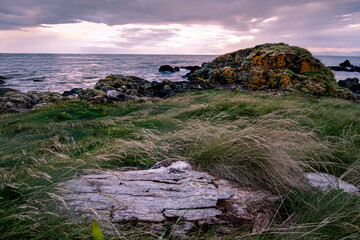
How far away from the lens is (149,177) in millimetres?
1858

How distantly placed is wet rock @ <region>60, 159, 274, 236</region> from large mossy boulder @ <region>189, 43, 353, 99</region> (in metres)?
9.73

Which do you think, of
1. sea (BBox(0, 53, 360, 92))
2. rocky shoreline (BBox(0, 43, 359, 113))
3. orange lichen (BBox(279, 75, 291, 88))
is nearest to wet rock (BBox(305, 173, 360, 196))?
rocky shoreline (BBox(0, 43, 359, 113))

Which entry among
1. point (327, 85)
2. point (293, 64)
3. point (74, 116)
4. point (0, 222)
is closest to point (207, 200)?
point (0, 222)

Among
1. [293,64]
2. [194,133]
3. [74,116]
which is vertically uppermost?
[293,64]

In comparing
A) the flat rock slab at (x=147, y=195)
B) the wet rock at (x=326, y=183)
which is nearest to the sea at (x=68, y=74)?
the flat rock slab at (x=147, y=195)

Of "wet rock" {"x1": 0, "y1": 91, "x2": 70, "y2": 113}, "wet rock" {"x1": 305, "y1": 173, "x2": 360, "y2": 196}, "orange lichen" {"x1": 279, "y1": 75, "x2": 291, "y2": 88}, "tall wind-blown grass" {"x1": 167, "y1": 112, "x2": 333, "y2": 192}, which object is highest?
"orange lichen" {"x1": 279, "y1": 75, "x2": 291, "y2": 88}

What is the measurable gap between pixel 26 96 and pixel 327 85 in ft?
56.9

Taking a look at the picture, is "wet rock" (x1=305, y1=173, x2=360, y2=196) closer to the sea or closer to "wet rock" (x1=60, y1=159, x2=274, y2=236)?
"wet rock" (x1=60, y1=159, x2=274, y2=236)

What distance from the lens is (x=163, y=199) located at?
1.57 metres

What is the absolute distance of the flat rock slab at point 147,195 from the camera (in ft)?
4.54

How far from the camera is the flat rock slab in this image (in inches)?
54.5

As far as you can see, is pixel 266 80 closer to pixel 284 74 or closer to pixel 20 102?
pixel 284 74

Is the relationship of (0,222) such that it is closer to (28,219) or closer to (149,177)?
(28,219)

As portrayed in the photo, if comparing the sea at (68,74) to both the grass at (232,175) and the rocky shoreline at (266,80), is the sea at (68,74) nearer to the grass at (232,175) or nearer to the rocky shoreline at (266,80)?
the rocky shoreline at (266,80)
